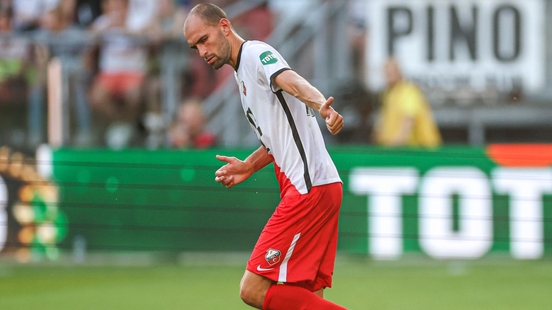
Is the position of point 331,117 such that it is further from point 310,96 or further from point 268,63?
point 268,63

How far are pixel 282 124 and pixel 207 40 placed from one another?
63 cm

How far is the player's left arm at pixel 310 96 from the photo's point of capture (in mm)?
4559

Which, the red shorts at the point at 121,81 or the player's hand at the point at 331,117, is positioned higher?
the red shorts at the point at 121,81

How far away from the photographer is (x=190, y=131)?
1135 cm

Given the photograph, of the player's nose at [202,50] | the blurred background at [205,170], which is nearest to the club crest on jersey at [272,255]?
the player's nose at [202,50]

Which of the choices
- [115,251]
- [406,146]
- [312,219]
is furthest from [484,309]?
[115,251]

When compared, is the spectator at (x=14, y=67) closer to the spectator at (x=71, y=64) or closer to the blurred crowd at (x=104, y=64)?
the blurred crowd at (x=104, y=64)

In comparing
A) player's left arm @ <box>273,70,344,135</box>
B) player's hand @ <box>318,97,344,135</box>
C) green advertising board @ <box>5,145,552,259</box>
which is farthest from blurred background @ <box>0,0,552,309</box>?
player's hand @ <box>318,97,344,135</box>

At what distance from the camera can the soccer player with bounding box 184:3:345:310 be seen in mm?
5141

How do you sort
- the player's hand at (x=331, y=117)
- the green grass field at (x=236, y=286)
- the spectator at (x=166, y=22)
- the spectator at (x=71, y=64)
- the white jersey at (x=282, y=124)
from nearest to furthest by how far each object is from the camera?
1. the player's hand at (x=331, y=117)
2. the white jersey at (x=282, y=124)
3. the green grass field at (x=236, y=286)
4. the spectator at (x=71, y=64)
5. the spectator at (x=166, y=22)

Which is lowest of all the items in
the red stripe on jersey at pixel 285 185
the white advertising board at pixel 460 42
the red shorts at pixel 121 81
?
the red stripe on jersey at pixel 285 185

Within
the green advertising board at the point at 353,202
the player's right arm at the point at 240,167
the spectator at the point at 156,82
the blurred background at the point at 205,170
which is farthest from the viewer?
the spectator at the point at 156,82

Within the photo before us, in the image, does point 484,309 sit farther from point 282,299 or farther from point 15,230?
point 15,230

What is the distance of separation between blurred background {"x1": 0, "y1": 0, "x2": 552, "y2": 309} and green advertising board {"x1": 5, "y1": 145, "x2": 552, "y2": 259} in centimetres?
2
